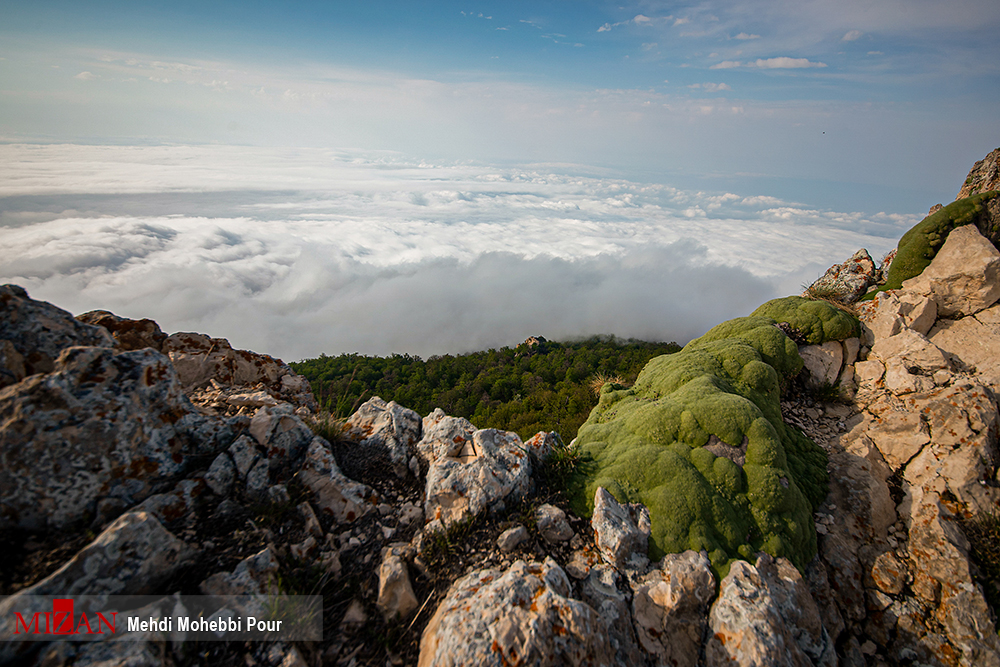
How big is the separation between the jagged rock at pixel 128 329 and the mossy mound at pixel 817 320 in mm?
16928

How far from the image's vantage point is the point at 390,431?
8.55 meters

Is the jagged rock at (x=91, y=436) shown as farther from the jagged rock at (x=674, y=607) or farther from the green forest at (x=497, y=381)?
the green forest at (x=497, y=381)

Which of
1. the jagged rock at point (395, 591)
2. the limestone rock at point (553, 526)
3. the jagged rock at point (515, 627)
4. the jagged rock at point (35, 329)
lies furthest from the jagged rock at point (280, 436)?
the limestone rock at point (553, 526)

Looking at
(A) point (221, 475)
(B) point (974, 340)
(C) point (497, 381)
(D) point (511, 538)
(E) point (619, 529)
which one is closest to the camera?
(A) point (221, 475)

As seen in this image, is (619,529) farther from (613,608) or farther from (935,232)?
(935,232)

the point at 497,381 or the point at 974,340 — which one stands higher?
the point at 974,340

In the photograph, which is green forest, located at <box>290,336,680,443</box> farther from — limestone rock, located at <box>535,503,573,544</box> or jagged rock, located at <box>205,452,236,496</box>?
jagged rock, located at <box>205,452,236,496</box>

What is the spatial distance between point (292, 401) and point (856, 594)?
1170 cm

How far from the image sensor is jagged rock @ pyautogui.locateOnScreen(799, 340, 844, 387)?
39.5ft

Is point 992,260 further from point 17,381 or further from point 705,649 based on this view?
point 17,381

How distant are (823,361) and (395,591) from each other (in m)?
12.9

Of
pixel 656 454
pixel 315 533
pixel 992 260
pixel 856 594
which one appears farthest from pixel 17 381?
pixel 992 260

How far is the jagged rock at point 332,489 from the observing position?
6.97 metres

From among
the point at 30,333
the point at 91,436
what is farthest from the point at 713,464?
the point at 30,333
